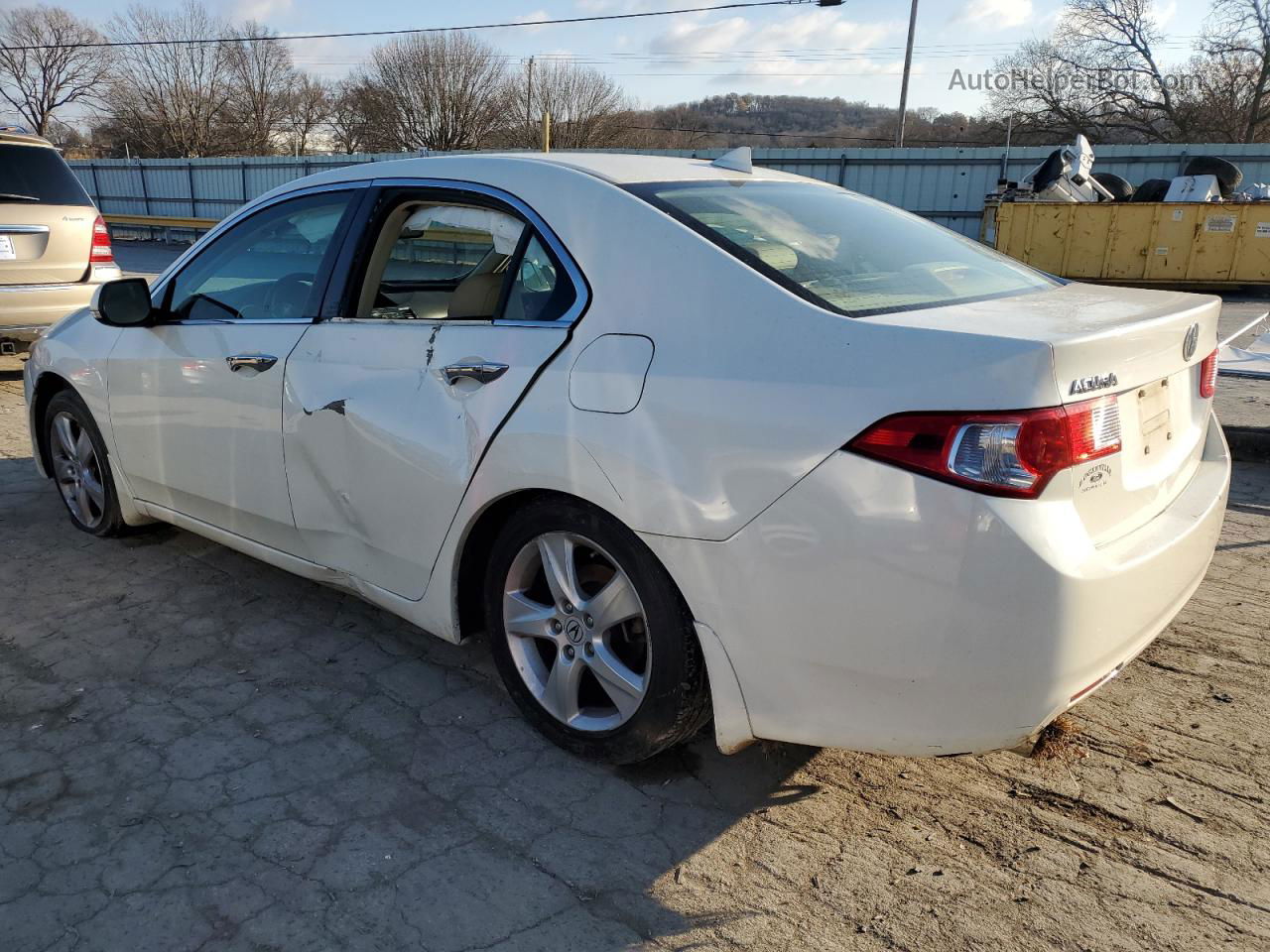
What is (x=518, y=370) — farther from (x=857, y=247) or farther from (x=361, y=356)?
(x=857, y=247)

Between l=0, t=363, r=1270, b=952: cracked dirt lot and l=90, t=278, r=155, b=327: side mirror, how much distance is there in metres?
1.25

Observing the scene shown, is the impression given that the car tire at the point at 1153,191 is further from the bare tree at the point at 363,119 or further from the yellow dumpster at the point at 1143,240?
the bare tree at the point at 363,119

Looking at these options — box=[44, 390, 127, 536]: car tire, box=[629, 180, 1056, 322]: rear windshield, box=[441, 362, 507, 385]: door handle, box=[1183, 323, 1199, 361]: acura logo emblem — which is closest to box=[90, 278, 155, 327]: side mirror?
box=[44, 390, 127, 536]: car tire

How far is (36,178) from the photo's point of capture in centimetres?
724

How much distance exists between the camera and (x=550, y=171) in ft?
8.80

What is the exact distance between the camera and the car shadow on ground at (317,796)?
2.10 m

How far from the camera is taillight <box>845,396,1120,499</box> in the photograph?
6.12ft

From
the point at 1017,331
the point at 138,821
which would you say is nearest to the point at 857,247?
the point at 1017,331

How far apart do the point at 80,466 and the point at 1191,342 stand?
4.55m

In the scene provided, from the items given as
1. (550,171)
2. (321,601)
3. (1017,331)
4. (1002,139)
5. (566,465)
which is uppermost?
(1002,139)

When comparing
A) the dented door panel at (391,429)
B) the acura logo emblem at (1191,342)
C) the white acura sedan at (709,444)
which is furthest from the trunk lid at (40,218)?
the acura logo emblem at (1191,342)

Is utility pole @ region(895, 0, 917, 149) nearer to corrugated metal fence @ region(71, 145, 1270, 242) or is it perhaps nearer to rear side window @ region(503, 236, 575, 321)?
corrugated metal fence @ region(71, 145, 1270, 242)

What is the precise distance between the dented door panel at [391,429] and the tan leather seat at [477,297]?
2.6 inches

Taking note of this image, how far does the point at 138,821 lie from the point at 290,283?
1.85 m
